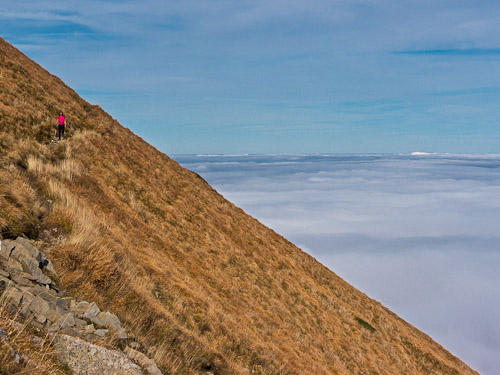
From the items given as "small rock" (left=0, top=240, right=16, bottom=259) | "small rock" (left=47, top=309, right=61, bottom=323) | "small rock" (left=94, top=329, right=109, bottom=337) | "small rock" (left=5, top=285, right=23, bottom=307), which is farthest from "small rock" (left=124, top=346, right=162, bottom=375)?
"small rock" (left=0, top=240, right=16, bottom=259)

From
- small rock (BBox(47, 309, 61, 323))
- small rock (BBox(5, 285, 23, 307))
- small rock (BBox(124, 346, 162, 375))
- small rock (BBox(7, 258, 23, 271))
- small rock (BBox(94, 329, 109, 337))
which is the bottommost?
small rock (BBox(124, 346, 162, 375))

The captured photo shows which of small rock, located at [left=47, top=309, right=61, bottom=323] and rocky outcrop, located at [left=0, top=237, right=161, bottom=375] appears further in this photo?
small rock, located at [left=47, top=309, right=61, bottom=323]

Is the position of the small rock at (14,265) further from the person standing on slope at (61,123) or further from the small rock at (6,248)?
the person standing on slope at (61,123)

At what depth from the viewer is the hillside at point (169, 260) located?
290 inches

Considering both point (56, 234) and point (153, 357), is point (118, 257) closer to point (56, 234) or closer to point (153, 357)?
point (56, 234)

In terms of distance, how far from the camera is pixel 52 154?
1805cm

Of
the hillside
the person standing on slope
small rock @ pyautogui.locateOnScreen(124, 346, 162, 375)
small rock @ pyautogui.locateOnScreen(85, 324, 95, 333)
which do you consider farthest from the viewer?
the person standing on slope

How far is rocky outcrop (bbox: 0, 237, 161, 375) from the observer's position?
15.1 ft

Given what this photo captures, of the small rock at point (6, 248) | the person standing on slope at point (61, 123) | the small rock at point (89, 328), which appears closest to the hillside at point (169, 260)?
the small rock at point (6, 248)

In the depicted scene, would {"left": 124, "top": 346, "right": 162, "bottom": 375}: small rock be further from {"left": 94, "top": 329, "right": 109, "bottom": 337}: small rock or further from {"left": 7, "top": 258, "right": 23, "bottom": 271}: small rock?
{"left": 7, "top": 258, "right": 23, "bottom": 271}: small rock

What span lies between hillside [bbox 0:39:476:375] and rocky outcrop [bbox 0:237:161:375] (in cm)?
53

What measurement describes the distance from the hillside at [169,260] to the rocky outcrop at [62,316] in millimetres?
530

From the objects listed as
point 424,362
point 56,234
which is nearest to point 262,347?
point 56,234

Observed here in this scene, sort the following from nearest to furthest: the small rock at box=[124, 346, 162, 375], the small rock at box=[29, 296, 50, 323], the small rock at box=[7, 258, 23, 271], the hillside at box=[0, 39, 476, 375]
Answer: the small rock at box=[29, 296, 50, 323] < the small rock at box=[124, 346, 162, 375] < the small rock at box=[7, 258, 23, 271] < the hillside at box=[0, 39, 476, 375]
